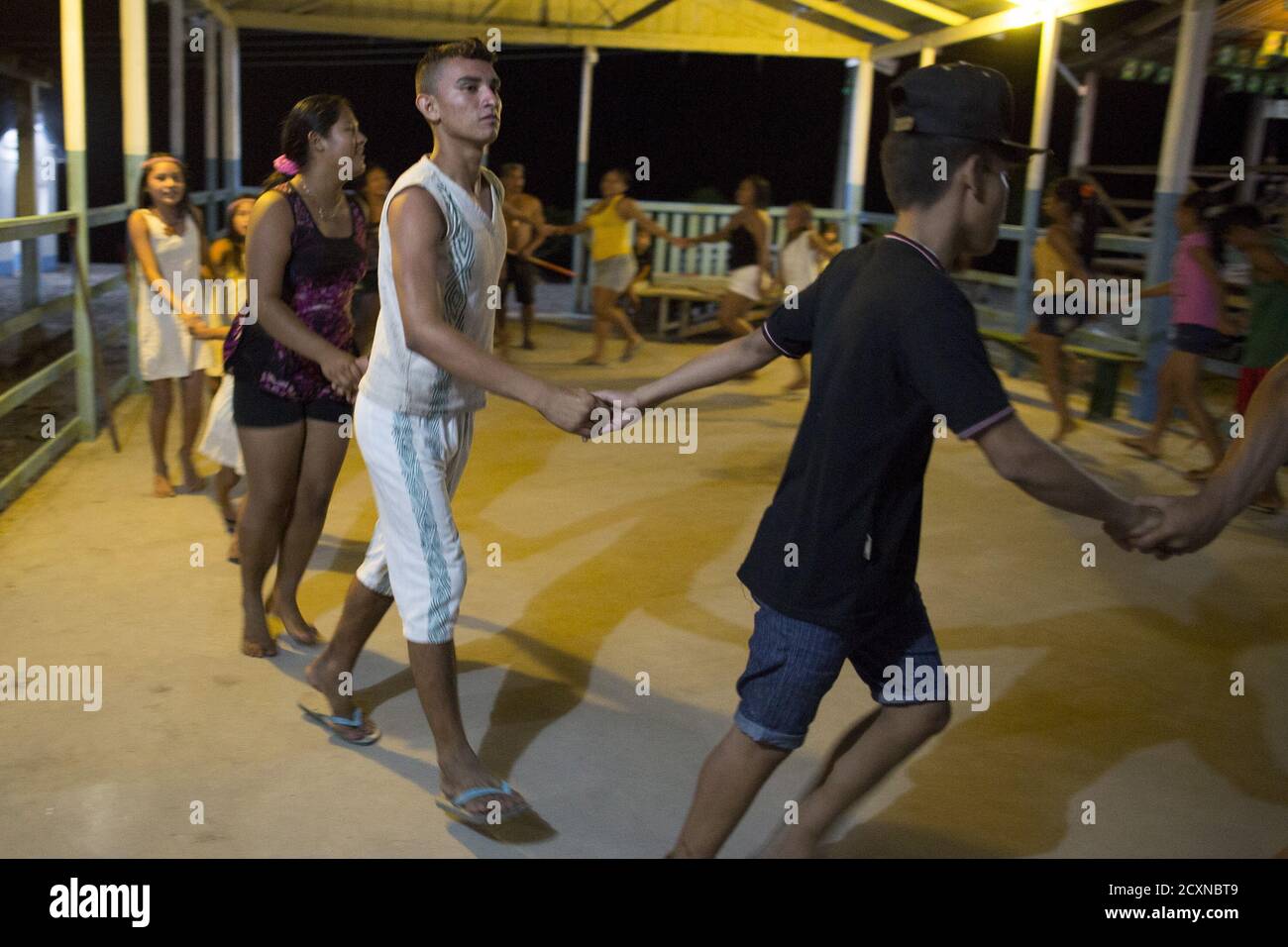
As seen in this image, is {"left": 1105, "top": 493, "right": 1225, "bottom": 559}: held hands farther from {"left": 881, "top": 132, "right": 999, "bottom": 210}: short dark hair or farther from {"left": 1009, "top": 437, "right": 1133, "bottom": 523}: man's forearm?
{"left": 881, "top": 132, "right": 999, "bottom": 210}: short dark hair

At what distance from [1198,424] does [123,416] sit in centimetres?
661

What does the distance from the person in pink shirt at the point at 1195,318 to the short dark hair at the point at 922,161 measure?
540cm

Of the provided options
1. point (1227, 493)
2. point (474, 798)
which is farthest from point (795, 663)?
point (474, 798)

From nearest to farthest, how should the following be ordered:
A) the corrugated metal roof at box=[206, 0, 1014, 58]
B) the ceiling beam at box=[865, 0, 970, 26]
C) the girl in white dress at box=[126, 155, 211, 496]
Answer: the girl in white dress at box=[126, 155, 211, 496], the ceiling beam at box=[865, 0, 970, 26], the corrugated metal roof at box=[206, 0, 1014, 58]

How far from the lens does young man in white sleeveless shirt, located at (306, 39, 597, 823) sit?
296 centimetres

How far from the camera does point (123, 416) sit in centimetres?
815

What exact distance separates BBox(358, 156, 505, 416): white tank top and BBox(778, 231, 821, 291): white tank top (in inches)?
290

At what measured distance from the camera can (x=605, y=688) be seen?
4137 millimetres

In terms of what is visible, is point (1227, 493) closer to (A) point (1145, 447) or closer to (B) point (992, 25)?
(A) point (1145, 447)

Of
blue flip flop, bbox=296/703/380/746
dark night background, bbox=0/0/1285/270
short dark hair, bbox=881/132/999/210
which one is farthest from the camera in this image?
dark night background, bbox=0/0/1285/270

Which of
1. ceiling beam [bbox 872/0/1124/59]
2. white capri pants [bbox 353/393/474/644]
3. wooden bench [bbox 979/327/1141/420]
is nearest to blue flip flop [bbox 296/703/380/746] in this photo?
white capri pants [bbox 353/393/474/644]

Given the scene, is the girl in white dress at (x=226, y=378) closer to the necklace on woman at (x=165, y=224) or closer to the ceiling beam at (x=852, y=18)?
the necklace on woman at (x=165, y=224)

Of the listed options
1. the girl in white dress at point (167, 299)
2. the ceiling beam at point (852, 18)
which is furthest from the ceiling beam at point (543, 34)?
the girl in white dress at point (167, 299)
